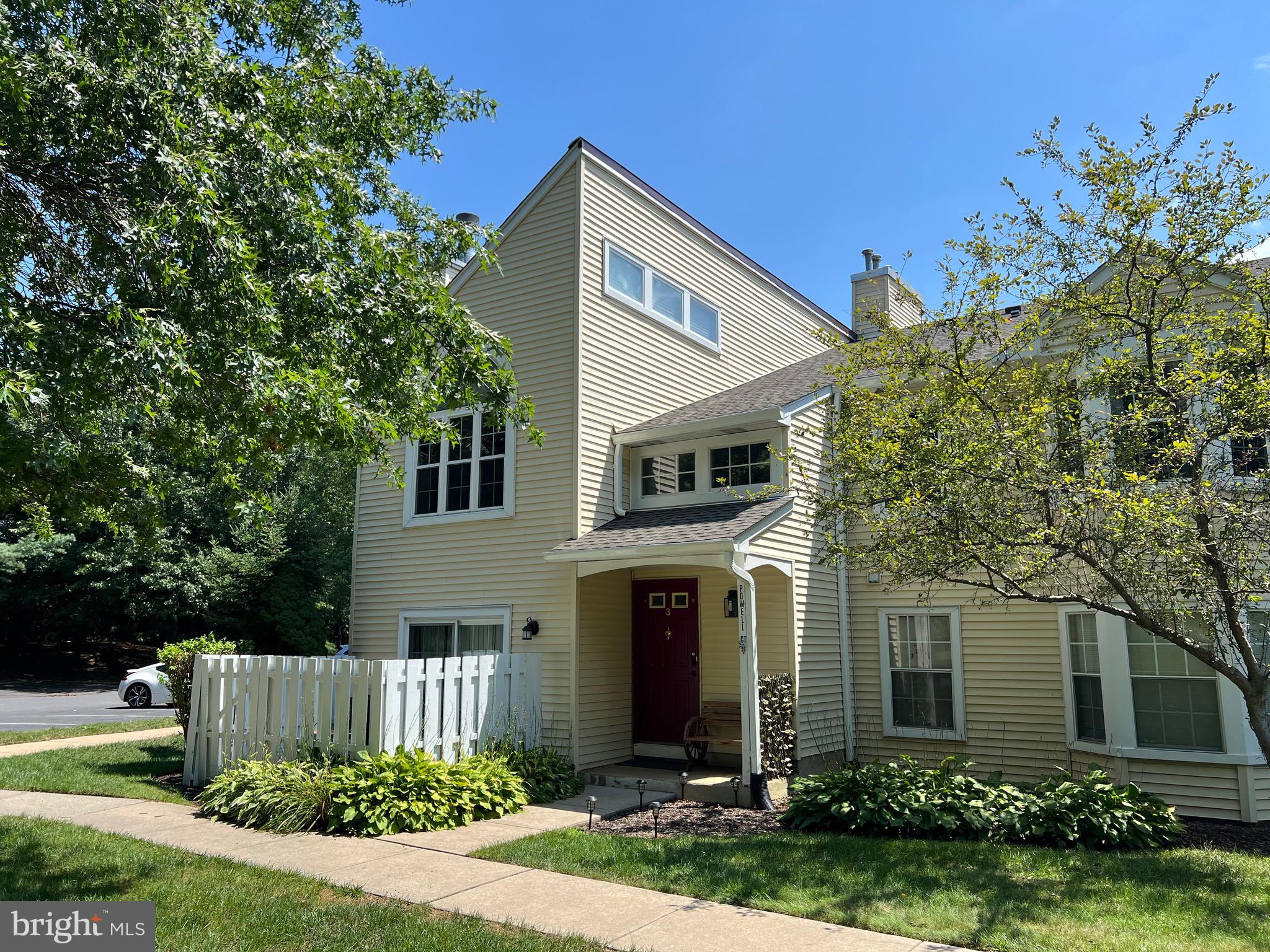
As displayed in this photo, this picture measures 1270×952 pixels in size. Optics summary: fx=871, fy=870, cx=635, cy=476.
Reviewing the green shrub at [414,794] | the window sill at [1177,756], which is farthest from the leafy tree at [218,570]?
the window sill at [1177,756]

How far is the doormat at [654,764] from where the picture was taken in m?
11.3

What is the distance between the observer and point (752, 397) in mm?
12953

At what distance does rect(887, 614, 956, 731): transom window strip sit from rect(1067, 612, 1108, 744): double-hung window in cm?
153

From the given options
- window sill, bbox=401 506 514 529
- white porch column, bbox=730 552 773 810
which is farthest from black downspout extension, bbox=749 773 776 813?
window sill, bbox=401 506 514 529

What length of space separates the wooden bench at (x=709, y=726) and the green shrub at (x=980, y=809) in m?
2.62

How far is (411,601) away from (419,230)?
571 cm

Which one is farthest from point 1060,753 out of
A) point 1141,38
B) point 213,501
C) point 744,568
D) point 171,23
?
point 213,501

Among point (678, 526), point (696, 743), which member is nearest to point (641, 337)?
point (678, 526)

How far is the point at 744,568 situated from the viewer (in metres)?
10.0

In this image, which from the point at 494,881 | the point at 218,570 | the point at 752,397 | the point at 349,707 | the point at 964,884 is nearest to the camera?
the point at 964,884

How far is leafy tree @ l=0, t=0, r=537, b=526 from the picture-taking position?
5.53m

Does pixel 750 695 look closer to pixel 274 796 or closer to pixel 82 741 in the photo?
pixel 274 796

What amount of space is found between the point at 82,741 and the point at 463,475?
321 inches

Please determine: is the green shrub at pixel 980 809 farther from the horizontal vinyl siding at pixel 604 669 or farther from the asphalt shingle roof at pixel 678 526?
the horizontal vinyl siding at pixel 604 669
